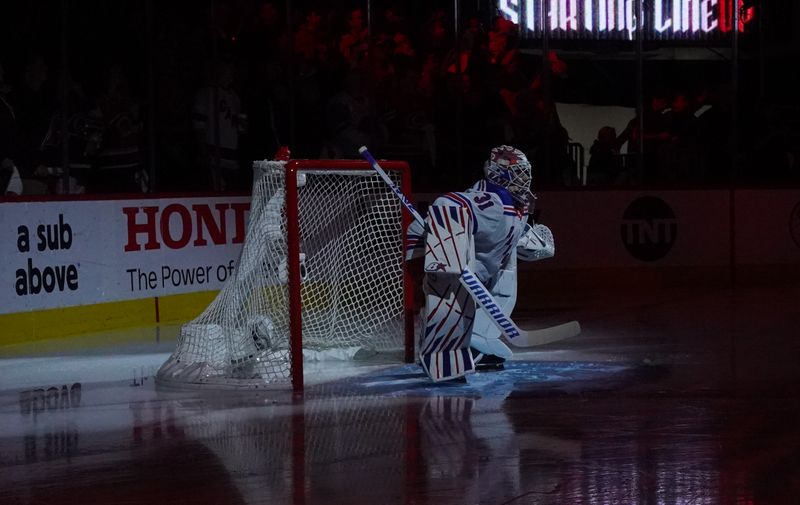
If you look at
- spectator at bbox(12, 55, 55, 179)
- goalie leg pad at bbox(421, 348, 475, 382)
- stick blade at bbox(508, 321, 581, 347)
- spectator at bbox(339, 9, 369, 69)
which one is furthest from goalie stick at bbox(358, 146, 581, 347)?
spectator at bbox(339, 9, 369, 69)

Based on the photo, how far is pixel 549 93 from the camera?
1429 cm

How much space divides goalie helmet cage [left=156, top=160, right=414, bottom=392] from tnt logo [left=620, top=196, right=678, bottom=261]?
180 inches

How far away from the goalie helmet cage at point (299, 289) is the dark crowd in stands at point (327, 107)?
9.41ft

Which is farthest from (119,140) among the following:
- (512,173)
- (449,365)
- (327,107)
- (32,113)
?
(449,365)

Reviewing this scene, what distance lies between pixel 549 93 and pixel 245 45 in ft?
10.6

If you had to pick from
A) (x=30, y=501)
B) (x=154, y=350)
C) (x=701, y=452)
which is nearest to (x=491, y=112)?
(x=154, y=350)

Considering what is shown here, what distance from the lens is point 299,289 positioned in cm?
764

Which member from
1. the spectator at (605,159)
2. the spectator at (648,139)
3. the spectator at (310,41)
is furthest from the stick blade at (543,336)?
the spectator at (648,139)

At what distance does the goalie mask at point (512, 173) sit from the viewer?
796 cm

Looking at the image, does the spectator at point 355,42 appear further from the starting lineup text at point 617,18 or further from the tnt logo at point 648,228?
the tnt logo at point 648,228

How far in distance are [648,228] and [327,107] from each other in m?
3.44

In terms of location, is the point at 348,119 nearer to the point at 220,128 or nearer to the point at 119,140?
the point at 220,128

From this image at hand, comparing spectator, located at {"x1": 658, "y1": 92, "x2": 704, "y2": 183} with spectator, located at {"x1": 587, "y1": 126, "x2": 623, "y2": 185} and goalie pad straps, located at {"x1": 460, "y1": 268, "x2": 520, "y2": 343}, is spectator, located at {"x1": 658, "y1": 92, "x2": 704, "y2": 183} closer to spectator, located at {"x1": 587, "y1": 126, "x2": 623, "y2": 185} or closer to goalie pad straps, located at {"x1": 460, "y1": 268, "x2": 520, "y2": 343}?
spectator, located at {"x1": 587, "y1": 126, "x2": 623, "y2": 185}

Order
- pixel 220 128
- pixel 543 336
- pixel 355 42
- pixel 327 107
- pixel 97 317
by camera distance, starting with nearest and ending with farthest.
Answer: pixel 543 336, pixel 97 317, pixel 220 128, pixel 327 107, pixel 355 42
